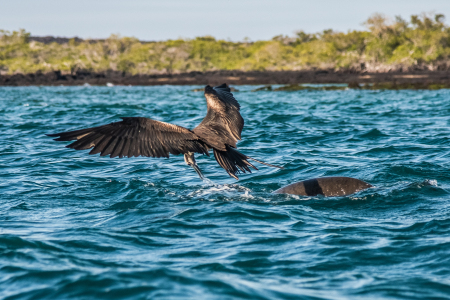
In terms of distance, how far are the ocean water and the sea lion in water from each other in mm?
195

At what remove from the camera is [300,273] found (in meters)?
4.56

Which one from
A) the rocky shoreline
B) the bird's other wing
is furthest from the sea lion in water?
the rocky shoreline

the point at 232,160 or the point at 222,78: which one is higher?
the point at 222,78

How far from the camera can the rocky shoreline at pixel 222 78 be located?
49500 millimetres

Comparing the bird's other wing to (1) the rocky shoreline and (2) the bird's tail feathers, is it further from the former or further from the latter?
(1) the rocky shoreline

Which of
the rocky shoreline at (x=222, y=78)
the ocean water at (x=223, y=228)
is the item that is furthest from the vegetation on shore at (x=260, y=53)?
the ocean water at (x=223, y=228)

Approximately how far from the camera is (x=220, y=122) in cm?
771

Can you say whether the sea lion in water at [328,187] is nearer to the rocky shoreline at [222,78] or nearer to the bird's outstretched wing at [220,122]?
A: the bird's outstretched wing at [220,122]

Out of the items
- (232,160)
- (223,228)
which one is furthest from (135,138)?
(223,228)

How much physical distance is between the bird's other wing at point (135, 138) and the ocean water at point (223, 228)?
0.80 m

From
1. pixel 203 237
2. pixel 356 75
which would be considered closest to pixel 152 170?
pixel 203 237

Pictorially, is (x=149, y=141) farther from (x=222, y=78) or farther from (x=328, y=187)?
(x=222, y=78)

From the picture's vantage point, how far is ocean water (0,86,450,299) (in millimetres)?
4293

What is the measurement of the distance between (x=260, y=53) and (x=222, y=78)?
25.2m
